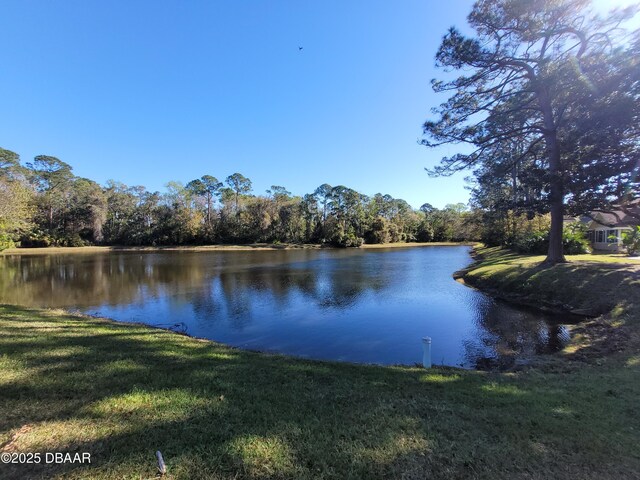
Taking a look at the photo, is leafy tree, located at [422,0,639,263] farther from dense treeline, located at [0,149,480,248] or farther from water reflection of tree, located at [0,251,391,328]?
dense treeline, located at [0,149,480,248]

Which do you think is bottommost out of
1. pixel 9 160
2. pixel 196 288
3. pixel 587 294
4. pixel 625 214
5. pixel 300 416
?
pixel 196 288

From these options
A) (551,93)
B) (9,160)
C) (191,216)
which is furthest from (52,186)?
(551,93)

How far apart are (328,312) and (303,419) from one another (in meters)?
10.3

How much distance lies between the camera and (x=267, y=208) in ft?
236

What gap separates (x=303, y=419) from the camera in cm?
372

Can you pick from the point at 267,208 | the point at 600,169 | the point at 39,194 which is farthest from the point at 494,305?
the point at 39,194

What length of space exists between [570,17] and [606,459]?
19.3 meters

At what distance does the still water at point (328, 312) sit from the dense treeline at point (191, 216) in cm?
4776

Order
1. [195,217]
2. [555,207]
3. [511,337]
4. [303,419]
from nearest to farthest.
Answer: [303,419] → [511,337] → [555,207] → [195,217]

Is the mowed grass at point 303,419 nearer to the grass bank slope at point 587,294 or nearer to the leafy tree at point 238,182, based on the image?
the grass bank slope at point 587,294

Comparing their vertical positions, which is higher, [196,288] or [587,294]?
[587,294]

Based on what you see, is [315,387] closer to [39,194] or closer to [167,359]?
[167,359]

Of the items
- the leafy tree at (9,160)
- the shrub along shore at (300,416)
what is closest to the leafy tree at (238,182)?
the leafy tree at (9,160)

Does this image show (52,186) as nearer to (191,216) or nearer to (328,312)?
(191,216)
